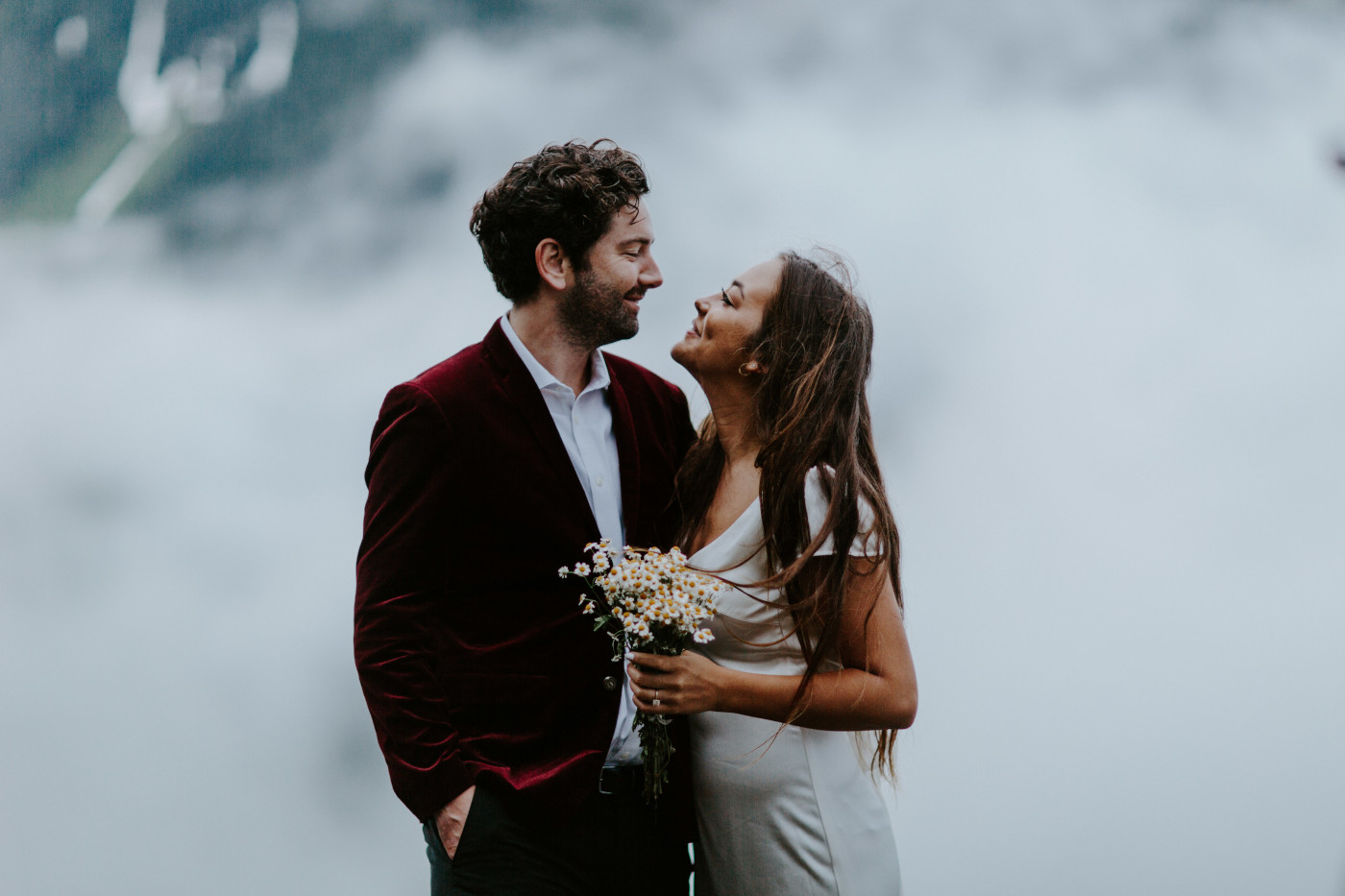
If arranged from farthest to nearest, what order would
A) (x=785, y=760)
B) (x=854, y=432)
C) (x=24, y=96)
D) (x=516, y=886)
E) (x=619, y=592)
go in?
(x=24, y=96), (x=854, y=432), (x=785, y=760), (x=516, y=886), (x=619, y=592)

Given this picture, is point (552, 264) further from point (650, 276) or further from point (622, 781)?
point (622, 781)

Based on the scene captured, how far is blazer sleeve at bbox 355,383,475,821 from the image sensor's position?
2.05 metres

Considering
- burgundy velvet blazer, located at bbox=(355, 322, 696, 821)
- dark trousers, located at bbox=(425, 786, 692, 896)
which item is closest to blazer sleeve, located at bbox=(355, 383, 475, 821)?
A: burgundy velvet blazer, located at bbox=(355, 322, 696, 821)

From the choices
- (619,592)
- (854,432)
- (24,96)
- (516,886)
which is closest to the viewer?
(619,592)

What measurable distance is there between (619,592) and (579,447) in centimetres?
47

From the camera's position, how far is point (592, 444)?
2.29 meters

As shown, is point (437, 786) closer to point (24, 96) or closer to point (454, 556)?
point (454, 556)

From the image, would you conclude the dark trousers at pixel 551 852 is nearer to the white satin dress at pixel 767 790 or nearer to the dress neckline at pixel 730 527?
the white satin dress at pixel 767 790

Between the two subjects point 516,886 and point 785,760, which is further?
point 785,760

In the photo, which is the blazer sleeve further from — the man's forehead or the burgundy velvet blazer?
the man's forehead

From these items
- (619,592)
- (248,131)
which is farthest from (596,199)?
(248,131)

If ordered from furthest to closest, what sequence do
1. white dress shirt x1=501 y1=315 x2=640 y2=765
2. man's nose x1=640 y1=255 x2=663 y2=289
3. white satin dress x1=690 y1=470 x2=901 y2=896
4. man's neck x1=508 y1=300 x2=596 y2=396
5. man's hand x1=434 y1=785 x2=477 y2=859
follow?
man's nose x1=640 y1=255 x2=663 y2=289 < man's neck x1=508 y1=300 x2=596 y2=396 < white dress shirt x1=501 y1=315 x2=640 y2=765 < white satin dress x1=690 y1=470 x2=901 y2=896 < man's hand x1=434 y1=785 x2=477 y2=859

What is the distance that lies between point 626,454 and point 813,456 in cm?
40

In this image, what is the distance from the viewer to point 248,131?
15.3ft
